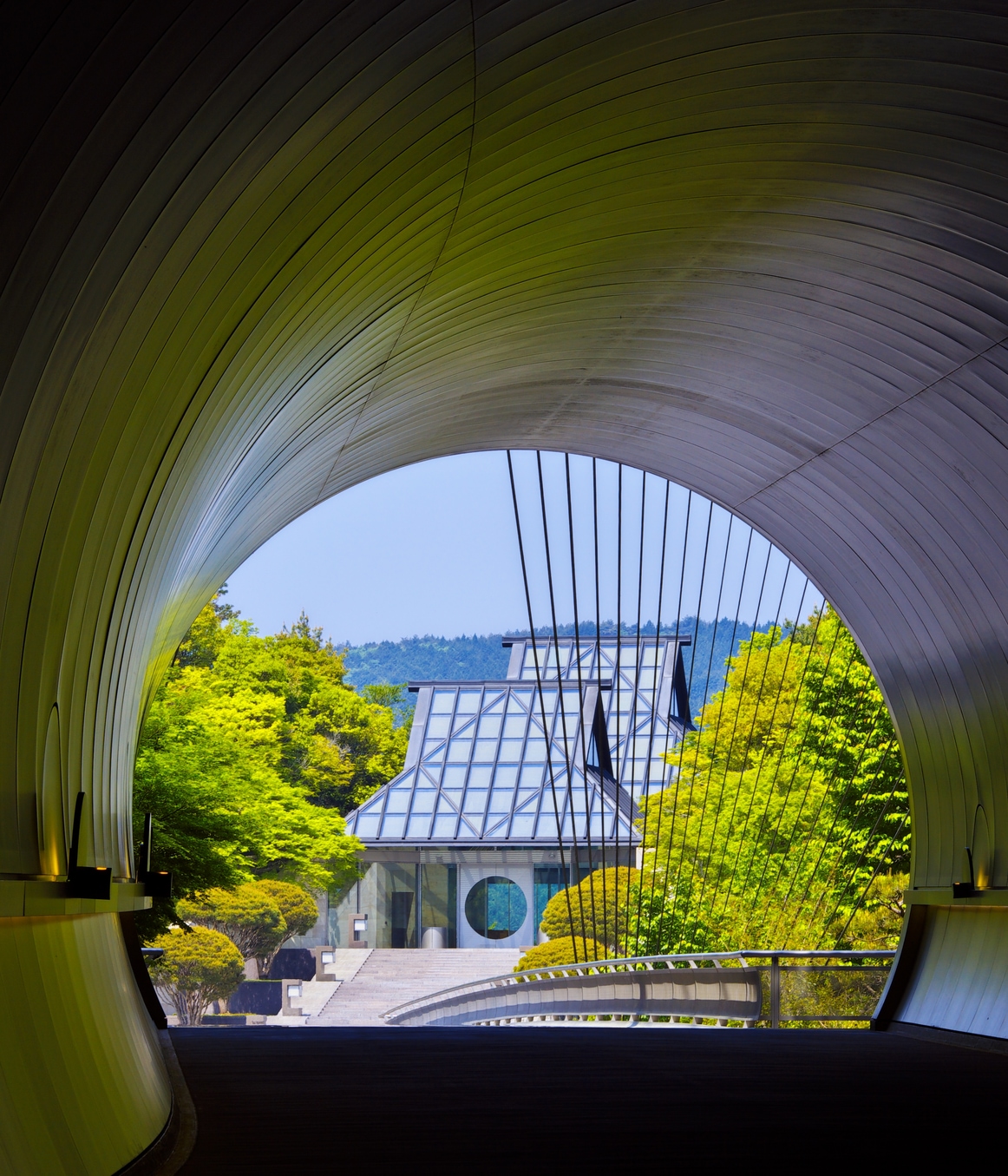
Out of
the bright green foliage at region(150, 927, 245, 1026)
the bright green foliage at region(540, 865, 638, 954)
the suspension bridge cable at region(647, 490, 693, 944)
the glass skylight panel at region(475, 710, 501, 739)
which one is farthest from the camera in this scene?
the glass skylight panel at region(475, 710, 501, 739)

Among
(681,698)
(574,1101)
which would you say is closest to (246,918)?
(681,698)

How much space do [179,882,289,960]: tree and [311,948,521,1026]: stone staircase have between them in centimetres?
434

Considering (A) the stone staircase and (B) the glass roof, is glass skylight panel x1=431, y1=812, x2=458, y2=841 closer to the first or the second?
(B) the glass roof

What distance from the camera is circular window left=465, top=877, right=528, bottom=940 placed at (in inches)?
1960

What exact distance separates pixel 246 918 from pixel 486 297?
142ft

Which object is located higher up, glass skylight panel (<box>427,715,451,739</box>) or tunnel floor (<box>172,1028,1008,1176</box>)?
glass skylight panel (<box>427,715,451,739</box>)

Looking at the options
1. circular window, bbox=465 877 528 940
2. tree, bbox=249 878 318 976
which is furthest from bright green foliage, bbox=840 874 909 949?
tree, bbox=249 878 318 976

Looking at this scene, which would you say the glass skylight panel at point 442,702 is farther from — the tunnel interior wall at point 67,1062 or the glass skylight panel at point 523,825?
the tunnel interior wall at point 67,1062

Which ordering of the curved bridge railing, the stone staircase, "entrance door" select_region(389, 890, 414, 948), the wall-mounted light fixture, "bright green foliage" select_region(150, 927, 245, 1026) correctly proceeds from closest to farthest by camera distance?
the wall-mounted light fixture → the curved bridge railing → the stone staircase → "bright green foliage" select_region(150, 927, 245, 1026) → "entrance door" select_region(389, 890, 414, 948)

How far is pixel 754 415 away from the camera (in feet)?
45.0

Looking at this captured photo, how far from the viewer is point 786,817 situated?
1357 inches

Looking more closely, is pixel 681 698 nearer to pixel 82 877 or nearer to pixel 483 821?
pixel 483 821

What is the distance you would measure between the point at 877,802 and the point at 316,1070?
22.3 meters

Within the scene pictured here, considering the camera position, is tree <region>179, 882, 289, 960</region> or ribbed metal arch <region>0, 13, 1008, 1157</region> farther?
tree <region>179, 882, 289, 960</region>
